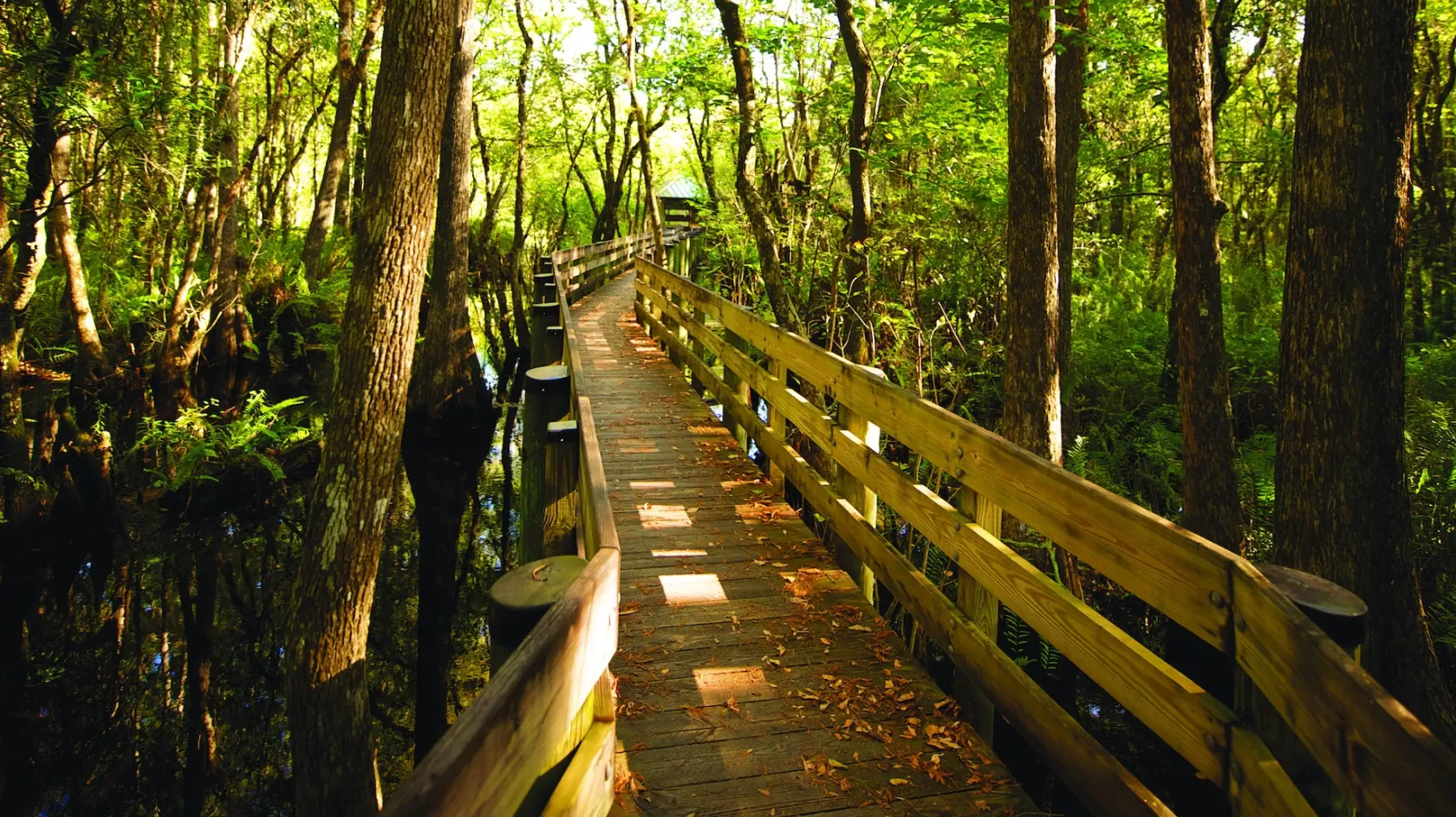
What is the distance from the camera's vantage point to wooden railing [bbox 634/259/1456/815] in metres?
1.71

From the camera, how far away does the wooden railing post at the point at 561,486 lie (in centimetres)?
380

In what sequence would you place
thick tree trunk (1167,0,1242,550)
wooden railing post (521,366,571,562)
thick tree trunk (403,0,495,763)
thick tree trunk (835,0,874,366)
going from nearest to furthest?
wooden railing post (521,366,571,562), thick tree trunk (1167,0,1242,550), thick tree trunk (835,0,874,366), thick tree trunk (403,0,495,763)

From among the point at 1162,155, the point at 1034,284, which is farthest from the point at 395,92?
the point at 1162,155

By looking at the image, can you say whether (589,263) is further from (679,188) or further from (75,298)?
(679,188)

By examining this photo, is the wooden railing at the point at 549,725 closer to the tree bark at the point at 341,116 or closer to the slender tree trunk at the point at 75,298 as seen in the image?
the slender tree trunk at the point at 75,298

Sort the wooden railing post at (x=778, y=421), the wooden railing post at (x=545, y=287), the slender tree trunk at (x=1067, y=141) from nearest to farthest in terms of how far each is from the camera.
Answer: the wooden railing post at (x=778, y=421) → the slender tree trunk at (x=1067, y=141) → the wooden railing post at (x=545, y=287)

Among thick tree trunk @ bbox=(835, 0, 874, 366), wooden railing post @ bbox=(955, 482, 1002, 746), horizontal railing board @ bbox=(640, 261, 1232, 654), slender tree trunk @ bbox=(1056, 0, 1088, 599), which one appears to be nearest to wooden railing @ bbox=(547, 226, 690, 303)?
thick tree trunk @ bbox=(835, 0, 874, 366)

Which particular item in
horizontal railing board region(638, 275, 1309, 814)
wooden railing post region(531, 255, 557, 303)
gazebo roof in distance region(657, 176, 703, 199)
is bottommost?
horizontal railing board region(638, 275, 1309, 814)

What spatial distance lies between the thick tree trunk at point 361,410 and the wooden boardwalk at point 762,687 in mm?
1749

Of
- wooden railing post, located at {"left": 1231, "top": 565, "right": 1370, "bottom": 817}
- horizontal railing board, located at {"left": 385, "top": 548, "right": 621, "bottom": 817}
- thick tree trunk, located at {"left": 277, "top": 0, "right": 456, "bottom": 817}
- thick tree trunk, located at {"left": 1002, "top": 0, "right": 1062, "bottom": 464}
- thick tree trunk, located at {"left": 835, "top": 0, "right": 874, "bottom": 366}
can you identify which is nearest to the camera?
horizontal railing board, located at {"left": 385, "top": 548, "right": 621, "bottom": 817}

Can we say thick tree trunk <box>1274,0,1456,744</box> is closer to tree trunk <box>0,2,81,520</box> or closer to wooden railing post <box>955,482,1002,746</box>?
wooden railing post <box>955,482,1002,746</box>

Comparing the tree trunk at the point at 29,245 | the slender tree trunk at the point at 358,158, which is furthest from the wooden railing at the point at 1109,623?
the slender tree trunk at the point at 358,158

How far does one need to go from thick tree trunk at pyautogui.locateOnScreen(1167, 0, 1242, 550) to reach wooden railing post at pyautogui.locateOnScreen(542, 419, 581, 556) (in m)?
5.00

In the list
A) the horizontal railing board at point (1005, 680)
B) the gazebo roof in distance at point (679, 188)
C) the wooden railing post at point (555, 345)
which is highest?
the gazebo roof in distance at point (679, 188)
